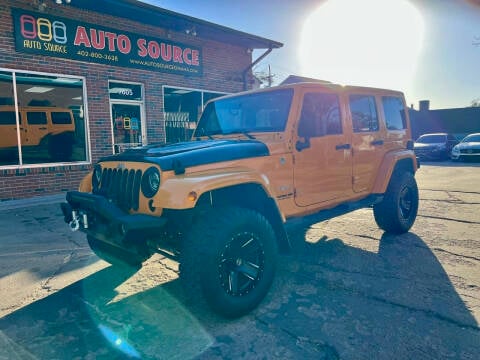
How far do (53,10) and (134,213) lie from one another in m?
7.32

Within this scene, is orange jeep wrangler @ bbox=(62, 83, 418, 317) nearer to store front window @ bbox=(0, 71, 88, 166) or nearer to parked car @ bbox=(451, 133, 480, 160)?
store front window @ bbox=(0, 71, 88, 166)

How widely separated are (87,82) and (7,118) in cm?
192

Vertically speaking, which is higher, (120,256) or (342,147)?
(342,147)

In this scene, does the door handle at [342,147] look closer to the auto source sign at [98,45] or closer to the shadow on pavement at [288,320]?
the shadow on pavement at [288,320]

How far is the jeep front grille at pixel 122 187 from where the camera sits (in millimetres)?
2877

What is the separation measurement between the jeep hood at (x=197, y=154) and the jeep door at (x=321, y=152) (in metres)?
0.53

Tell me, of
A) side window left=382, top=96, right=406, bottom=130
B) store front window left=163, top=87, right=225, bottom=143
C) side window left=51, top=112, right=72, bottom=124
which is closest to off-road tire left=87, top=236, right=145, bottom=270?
side window left=382, top=96, right=406, bottom=130

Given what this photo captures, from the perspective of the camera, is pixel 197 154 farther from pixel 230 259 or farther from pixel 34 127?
pixel 34 127

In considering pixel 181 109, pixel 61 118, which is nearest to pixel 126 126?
pixel 61 118

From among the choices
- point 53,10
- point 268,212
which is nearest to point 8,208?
point 53,10

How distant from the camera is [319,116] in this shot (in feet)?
12.3

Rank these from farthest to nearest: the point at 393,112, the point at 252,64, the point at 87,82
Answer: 1. the point at 252,64
2. the point at 87,82
3. the point at 393,112

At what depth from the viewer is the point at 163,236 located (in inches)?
112

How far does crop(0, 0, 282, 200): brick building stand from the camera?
762 centimetres
